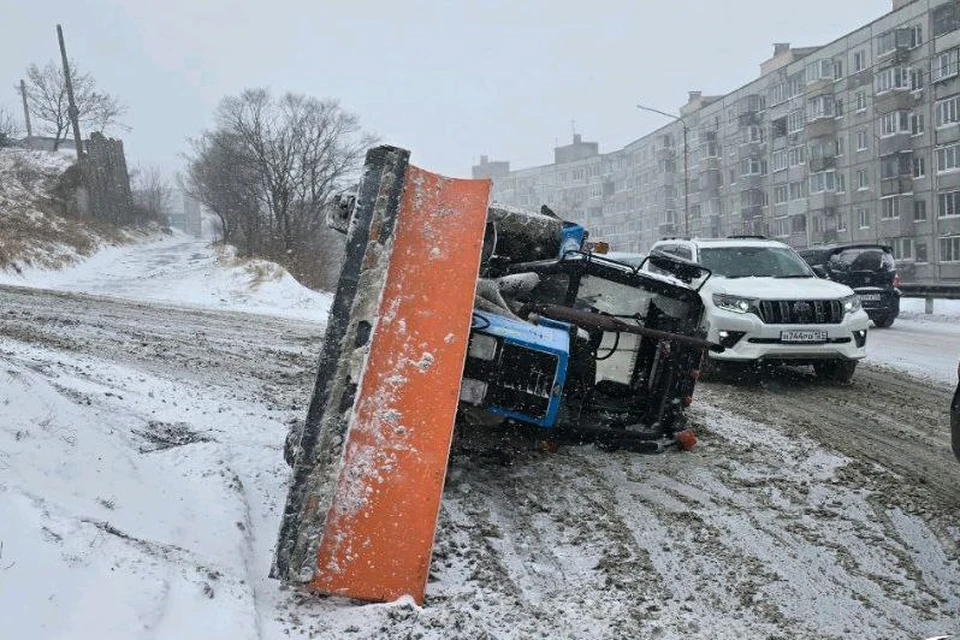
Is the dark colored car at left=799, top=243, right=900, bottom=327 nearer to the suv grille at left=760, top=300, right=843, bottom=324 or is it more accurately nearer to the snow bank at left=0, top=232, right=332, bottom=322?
the suv grille at left=760, top=300, right=843, bottom=324

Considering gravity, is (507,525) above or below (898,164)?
below

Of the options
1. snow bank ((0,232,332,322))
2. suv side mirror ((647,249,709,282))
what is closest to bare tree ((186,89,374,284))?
snow bank ((0,232,332,322))

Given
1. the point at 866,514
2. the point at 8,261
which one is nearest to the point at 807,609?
the point at 866,514

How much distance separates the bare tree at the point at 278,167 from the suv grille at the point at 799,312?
86.9ft

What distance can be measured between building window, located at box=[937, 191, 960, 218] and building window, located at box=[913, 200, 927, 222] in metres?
1.14

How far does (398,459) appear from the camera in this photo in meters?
3.54

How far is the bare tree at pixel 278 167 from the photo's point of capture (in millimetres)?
34719

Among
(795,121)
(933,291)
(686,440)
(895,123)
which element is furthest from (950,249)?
(686,440)

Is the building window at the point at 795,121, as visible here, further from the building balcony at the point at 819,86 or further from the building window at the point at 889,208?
the building window at the point at 889,208

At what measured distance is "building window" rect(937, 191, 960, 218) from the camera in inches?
1539

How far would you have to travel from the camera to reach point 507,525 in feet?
14.8

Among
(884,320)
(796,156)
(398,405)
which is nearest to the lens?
(398,405)

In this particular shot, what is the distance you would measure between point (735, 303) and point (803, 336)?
2.52 ft

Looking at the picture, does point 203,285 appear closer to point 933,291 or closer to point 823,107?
point 933,291
